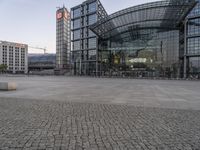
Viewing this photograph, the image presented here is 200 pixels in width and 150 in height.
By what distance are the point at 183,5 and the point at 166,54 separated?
19046 mm

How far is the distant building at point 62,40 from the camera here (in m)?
108

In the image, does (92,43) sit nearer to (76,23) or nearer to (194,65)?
(76,23)

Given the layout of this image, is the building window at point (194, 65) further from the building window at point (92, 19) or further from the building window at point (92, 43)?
the building window at point (92, 19)

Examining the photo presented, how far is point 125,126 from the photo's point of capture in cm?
491

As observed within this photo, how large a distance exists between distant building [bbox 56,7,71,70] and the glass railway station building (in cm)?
3470

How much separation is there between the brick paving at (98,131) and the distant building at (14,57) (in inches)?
5530

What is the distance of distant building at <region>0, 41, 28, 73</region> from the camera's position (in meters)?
132

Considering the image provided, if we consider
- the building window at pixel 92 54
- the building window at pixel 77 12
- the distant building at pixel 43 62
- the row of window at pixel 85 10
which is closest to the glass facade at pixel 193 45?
the building window at pixel 92 54

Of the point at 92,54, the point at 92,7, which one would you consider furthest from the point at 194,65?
the point at 92,7

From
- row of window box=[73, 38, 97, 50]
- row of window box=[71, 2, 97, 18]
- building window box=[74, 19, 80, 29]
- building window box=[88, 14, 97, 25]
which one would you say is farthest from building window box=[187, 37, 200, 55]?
building window box=[74, 19, 80, 29]

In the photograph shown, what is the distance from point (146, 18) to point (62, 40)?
69919 mm

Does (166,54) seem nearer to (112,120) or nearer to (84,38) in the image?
(84,38)

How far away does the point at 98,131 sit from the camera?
14.6ft

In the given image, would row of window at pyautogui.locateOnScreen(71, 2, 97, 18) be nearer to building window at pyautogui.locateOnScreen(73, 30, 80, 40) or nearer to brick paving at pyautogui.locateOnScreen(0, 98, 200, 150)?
building window at pyautogui.locateOnScreen(73, 30, 80, 40)
